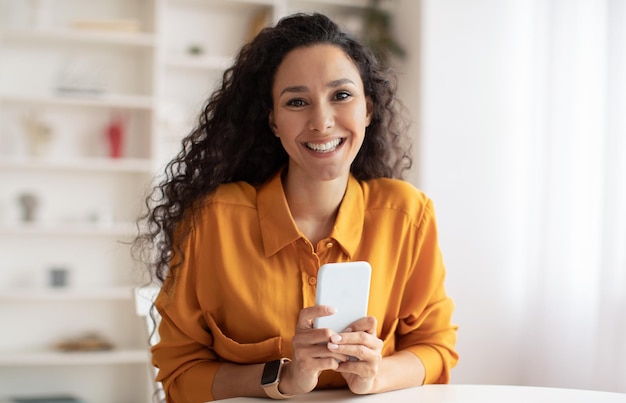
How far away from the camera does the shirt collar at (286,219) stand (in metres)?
1.62

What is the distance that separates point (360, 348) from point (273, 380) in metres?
0.17

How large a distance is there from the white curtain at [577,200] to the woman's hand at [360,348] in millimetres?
1968

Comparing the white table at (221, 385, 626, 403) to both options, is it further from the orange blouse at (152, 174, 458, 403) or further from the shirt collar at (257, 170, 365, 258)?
the shirt collar at (257, 170, 365, 258)

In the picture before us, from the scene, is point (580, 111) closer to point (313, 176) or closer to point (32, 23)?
point (313, 176)

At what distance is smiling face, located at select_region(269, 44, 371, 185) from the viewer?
159 centimetres

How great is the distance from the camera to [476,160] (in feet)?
12.7

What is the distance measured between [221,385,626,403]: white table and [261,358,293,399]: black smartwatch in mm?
20

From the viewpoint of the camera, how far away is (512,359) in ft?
12.5

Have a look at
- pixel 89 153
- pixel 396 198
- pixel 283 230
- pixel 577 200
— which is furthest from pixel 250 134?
pixel 89 153


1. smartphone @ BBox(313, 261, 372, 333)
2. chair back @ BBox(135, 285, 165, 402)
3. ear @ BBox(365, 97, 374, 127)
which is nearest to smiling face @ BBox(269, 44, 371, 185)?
ear @ BBox(365, 97, 374, 127)

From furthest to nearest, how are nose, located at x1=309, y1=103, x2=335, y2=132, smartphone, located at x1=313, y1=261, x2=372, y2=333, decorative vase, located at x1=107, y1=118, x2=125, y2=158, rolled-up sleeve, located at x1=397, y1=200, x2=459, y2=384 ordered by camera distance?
decorative vase, located at x1=107, y1=118, x2=125, y2=158 < rolled-up sleeve, located at x1=397, y1=200, x2=459, y2=384 < nose, located at x1=309, y1=103, x2=335, y2=132 < smartphone, located at x1=313, y1=261, x2=372, y2=333

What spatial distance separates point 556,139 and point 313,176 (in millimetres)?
2111

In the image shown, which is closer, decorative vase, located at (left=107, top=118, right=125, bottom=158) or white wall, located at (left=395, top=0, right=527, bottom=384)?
white wall, located at (left=395, top=0, right=527, bottom=384)

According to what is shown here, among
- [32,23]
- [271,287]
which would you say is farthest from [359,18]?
[271,287]
